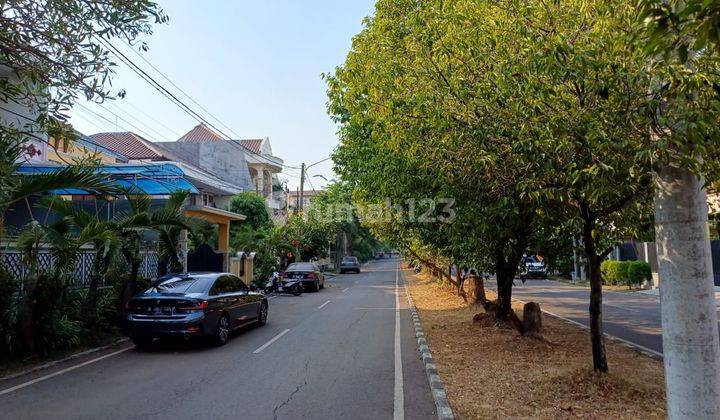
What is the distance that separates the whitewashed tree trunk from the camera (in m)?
3.90

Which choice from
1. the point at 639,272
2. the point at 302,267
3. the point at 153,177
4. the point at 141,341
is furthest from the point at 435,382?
the point at 639,272

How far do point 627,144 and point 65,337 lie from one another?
31.7 ft

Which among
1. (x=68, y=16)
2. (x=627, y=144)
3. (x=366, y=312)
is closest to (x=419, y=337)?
(x=366, y=312)

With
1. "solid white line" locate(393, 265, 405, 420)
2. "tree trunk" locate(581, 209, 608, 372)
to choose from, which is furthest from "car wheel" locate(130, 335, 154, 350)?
"tree trunk" locate(581, 209, 608, 372)

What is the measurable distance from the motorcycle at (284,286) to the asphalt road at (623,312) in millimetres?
10929

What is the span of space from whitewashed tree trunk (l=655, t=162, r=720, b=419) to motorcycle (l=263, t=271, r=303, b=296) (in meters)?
22.8

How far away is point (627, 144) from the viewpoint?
15.8 feet

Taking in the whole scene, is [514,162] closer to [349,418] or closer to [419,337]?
[349,418]

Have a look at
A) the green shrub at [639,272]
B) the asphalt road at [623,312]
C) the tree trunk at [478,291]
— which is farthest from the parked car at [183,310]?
the green shrub at [639,272]

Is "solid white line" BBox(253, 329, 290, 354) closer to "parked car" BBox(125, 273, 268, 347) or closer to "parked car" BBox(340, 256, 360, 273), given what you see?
"parked car" BBox(125, 273, 268, 347)

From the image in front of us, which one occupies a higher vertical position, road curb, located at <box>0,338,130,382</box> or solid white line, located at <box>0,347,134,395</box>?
road curb, located at <box>0,338,130,382</box>

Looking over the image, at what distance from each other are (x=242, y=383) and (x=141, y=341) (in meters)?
4.17

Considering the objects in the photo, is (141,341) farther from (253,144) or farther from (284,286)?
(253,144)

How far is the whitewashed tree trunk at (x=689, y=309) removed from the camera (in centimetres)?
390
